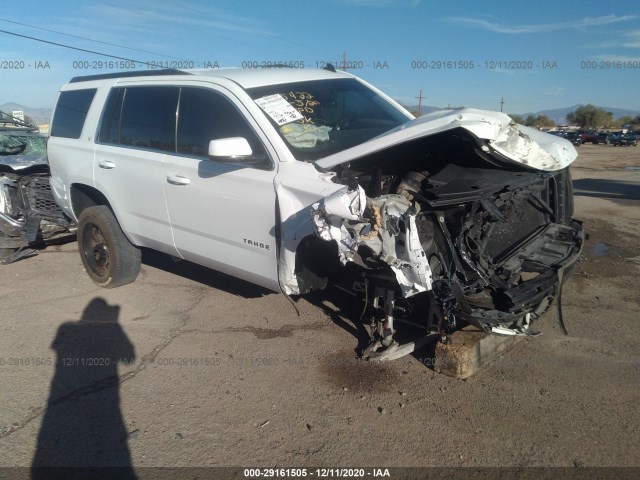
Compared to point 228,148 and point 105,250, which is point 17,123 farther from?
point 228,148

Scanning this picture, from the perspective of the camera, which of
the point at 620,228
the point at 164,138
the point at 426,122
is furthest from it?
the point at 620,228

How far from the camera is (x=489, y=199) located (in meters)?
3.41

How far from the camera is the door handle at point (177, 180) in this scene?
4273 millimetres

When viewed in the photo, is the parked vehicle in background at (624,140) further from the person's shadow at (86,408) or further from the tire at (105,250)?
the person's shadow at (86,408)

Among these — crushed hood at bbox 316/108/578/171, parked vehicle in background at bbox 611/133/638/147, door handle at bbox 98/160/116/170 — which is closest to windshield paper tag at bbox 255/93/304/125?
crushed hood at bbox 316/108/578/171

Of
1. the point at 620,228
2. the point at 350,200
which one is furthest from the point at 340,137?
the point at 620,228

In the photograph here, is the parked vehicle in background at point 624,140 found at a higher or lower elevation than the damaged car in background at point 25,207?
lower

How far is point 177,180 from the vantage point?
4328 millimetres

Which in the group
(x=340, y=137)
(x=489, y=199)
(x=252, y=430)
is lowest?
(x=252, y=430)

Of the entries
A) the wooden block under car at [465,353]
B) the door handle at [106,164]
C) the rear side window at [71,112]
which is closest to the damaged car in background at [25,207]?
the rear side window at [71,112]

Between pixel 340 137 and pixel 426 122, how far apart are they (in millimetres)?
1012

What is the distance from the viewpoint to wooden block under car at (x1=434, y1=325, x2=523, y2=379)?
140 inches

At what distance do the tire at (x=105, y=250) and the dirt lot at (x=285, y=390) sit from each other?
30 cm

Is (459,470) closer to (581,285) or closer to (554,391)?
(554,391)
